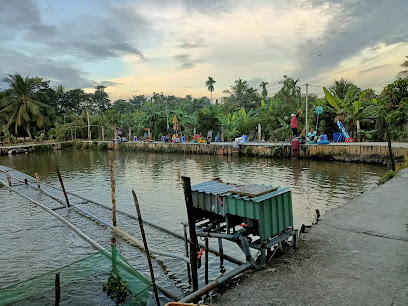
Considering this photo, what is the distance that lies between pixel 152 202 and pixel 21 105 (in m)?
42.8

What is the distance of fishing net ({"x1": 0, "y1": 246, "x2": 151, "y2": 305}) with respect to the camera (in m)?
4.95

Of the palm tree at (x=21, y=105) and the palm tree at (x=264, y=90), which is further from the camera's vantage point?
the palm tree at (x=264, y=90)

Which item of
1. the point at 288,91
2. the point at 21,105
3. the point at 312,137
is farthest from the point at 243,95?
the point at 21,105

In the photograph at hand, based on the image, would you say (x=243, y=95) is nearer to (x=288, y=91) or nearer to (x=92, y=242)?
(x=288, y=91)

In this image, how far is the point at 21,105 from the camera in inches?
1832

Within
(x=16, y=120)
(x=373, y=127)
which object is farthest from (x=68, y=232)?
(x=16, y=120)

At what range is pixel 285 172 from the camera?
744 inches

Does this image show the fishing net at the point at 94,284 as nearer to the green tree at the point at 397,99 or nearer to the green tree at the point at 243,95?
the green tree at the point at 397,99

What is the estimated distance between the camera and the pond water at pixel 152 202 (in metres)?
8.01

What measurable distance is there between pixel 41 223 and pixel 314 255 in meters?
9.86

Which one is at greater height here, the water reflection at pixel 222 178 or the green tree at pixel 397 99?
the green tree at pixel 397 99

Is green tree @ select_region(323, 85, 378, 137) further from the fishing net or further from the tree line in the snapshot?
the fishing net

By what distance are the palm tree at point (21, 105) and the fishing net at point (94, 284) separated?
47.1m

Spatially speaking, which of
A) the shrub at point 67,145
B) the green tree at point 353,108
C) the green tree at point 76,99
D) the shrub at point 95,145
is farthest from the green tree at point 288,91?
the green tree at point 76,99
